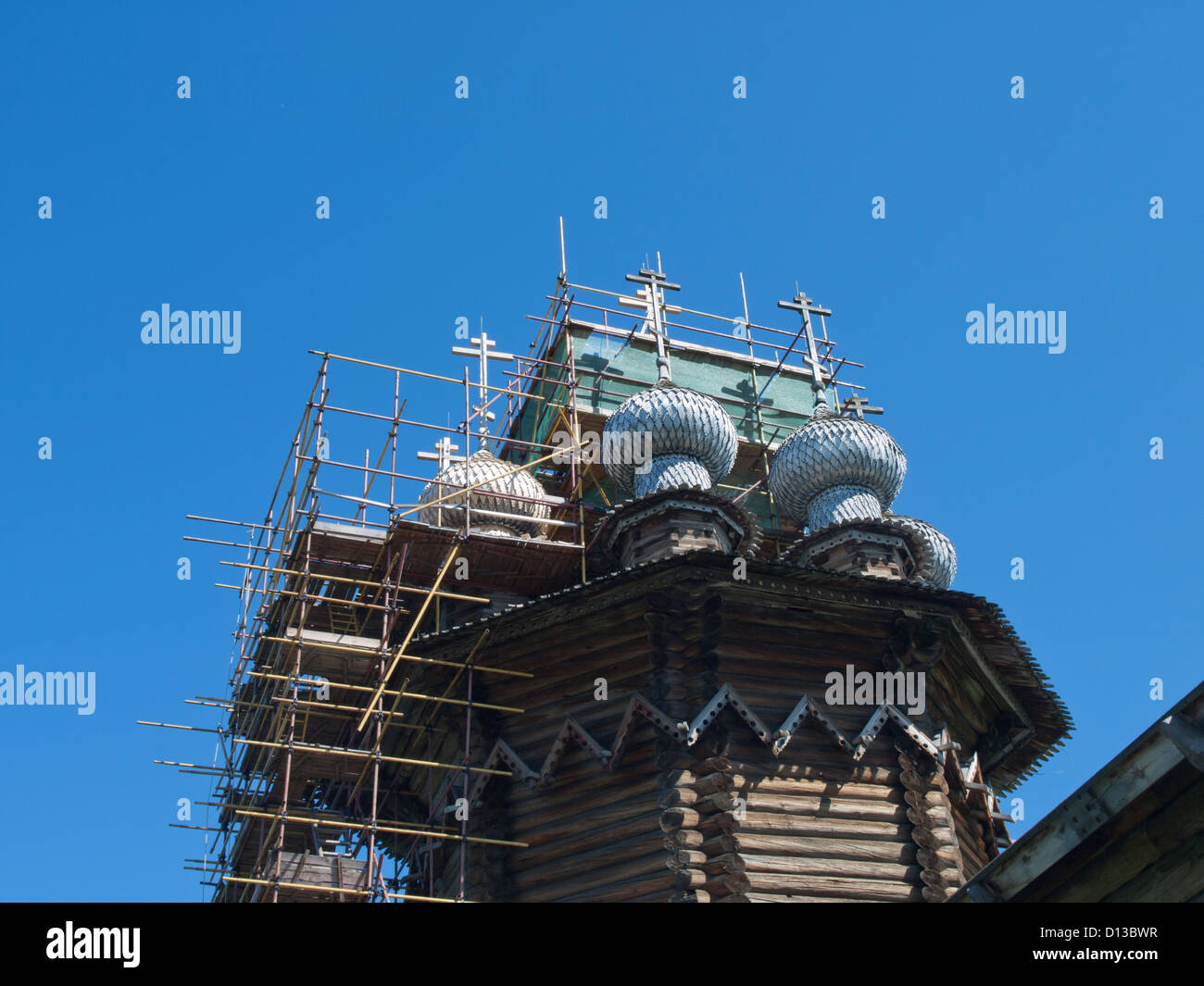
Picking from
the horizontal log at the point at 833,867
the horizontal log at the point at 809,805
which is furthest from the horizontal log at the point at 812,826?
the horizontal log at the point at 833,867

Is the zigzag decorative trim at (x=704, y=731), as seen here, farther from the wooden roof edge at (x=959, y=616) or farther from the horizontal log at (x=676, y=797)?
the wooden roof edge at (x=959, y=616)

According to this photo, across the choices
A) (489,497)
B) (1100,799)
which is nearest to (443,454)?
(489,497)

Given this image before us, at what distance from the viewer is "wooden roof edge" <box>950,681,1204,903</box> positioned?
320 inches

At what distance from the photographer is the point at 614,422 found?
66.7ft

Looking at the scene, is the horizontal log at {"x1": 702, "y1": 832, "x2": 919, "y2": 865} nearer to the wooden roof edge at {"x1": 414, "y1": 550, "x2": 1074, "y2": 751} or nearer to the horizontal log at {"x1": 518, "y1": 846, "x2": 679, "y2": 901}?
the horizontal log at {"x1": 518, "y1": 846, "x2": 679, "y2": 901}

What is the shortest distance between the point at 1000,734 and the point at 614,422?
23.4 feet

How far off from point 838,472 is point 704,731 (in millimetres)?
5783

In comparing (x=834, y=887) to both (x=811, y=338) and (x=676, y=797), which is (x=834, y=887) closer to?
(x=676, y=797)

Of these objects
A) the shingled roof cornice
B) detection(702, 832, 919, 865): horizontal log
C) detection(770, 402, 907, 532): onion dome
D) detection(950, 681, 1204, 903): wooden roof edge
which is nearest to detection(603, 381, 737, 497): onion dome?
detection(770, 402, 907, 532): onion dome

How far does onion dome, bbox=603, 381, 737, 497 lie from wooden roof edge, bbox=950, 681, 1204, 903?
1097 cm

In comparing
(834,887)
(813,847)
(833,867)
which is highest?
(813,847)

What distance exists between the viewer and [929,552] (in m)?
19.9

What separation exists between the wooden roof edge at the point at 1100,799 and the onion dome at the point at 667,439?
11.0m

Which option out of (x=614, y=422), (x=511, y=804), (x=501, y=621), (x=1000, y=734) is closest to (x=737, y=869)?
(x=511, y=804)
